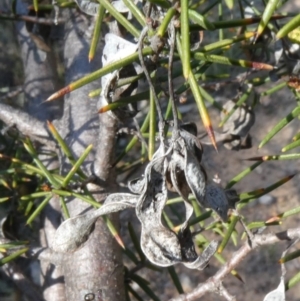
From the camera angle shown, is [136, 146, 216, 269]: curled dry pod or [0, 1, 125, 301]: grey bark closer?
[136, 146, 216, 269]: curled dry pod

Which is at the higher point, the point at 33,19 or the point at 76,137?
the point at 33,19

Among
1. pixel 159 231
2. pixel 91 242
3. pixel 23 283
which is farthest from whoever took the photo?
pixel 23 283

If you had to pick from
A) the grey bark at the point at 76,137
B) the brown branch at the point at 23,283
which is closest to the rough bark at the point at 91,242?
the grey bark at the point at 76,137

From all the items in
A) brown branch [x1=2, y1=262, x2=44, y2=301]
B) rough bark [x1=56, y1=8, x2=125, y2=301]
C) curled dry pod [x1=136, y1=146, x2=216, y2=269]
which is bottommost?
brown branch [x1=2, y1=262, x2=44, y2=301]

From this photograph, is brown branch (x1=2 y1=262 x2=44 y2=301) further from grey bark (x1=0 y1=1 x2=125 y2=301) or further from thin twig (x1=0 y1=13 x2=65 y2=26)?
thin twig (x1=0 y1=13 x2=65 y2=26)

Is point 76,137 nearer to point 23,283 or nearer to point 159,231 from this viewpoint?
point 23,283

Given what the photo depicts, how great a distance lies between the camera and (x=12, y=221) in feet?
2.44

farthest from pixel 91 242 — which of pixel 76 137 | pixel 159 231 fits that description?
pixel 159 231

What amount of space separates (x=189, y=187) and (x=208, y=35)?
149 centimetres

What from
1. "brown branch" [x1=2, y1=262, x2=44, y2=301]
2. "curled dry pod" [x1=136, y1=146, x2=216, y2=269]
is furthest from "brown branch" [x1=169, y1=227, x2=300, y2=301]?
"brown branch" [x1=2, y1=262, x2=44, y2=301]

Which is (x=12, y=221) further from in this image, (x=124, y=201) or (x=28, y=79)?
(x=124, y=201)

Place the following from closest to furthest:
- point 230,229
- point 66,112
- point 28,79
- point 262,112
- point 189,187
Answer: point 189,187, point 230,229, point 66,112, point 28,79, point 262,112

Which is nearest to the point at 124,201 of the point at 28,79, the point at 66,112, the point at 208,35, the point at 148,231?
the point at 148,231

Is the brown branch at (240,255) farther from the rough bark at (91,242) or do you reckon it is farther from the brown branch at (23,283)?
the brown branch at (23,283)
